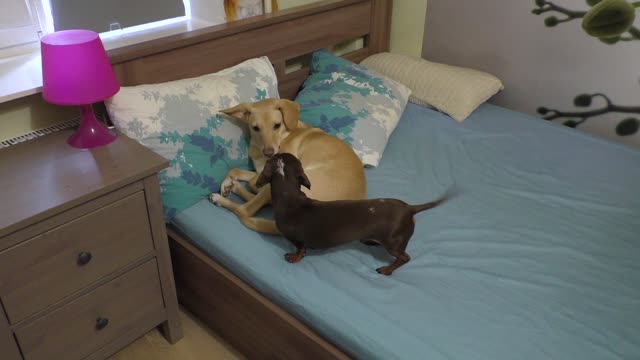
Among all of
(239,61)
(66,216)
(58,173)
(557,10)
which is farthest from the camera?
(557,10)

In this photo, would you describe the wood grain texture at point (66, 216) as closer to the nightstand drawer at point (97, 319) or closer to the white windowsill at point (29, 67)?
the nightstand drawer at point (97, 319)

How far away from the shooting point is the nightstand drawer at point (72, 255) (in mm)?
1224

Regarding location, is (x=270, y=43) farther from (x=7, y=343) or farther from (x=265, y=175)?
(x=7, y=343)

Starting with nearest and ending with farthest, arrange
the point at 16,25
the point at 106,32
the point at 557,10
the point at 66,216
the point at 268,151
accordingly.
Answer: the point at 66,216 → the point at 16,25 → the point at 268,151 → the point at 106,32 → the point at 557,10

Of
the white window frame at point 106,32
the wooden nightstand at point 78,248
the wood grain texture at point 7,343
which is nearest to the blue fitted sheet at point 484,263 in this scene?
the wooden nightstand at point 78,248

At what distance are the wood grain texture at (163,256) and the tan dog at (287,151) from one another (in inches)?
9.2

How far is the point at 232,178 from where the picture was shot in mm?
1755

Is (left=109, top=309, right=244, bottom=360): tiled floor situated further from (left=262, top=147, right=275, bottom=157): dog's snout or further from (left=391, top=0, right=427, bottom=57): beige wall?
(left=391, top=0, right=427, bottom=57): beige wall

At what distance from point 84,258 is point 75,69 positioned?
50cm

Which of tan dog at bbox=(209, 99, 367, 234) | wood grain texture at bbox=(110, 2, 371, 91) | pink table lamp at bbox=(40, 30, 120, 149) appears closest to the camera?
pink table lamp at bbox=(40, 30, 120, 149)

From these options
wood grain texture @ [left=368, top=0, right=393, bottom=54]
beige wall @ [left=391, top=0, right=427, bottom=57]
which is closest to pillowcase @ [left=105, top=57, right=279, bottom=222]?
wood grain texture @ [left=368, top=0, right=393, bottom=54]

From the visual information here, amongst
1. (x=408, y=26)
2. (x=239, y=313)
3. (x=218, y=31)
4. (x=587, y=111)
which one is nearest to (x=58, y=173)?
(x=239, y=313)

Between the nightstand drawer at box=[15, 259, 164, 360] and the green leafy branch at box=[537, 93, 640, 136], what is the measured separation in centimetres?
190

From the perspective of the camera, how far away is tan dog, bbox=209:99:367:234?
5.38 ft
